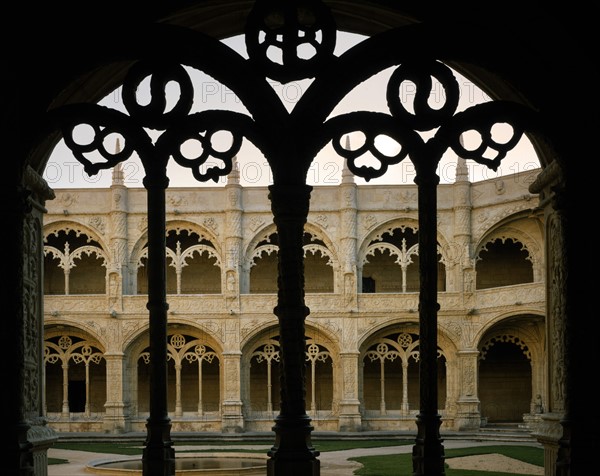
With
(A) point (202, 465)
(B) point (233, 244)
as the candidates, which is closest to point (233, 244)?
(B) point (233, 244)

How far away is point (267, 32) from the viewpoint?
5.02 metres

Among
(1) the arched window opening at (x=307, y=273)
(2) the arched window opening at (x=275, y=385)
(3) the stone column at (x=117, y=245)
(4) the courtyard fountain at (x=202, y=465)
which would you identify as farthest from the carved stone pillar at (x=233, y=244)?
(4) the courtyard fountain at (x=202, y=465)

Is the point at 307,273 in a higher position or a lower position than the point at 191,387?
higher

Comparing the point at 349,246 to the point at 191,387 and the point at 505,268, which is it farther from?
the point at 191,387

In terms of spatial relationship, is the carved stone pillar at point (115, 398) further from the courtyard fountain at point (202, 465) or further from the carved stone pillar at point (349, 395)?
the courtyard fountain at point (202, 465)

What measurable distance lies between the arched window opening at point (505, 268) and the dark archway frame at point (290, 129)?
80.9ft

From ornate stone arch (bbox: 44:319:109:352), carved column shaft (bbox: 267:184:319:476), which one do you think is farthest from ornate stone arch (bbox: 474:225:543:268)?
carved column shaft (bbox: 267:184:319:476)

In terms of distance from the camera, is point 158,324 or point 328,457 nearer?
point 158,324

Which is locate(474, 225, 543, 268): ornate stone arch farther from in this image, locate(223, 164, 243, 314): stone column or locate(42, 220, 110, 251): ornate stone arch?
locate(42, 220, 110, 251): ornate stone arch

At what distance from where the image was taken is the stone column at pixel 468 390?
82.6 feet

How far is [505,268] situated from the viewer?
29297 mm

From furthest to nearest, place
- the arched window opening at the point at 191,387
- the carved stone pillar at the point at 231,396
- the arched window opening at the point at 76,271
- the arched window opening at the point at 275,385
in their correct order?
1. the arched window opening at the point at 191,387
2. the arched window opening at the point at 275,385
3. the arched window opening at the point at 76,271
4. the carved stone pillar at the point at 231,396

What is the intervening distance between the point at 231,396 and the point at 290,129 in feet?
71.5

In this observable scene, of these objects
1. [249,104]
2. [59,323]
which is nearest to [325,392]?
[59,323]
